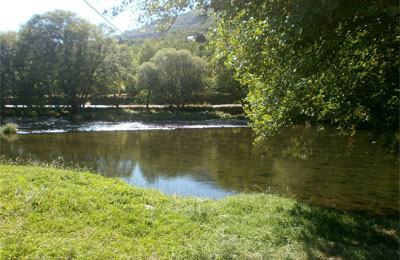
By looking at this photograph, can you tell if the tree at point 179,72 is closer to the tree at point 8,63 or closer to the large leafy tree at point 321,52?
the tree at point 8,63

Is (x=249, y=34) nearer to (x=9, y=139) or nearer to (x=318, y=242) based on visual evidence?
(x=318, y=242)

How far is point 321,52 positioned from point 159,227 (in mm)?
5481

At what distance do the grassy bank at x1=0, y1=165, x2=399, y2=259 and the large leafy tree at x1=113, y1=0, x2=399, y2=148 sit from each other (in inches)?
113

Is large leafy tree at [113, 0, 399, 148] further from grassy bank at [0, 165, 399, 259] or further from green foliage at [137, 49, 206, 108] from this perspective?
green foliage at [137, 49, 206, 108]

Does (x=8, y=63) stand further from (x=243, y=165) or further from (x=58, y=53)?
(x=243, y=165)

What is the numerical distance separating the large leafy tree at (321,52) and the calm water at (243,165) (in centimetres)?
188

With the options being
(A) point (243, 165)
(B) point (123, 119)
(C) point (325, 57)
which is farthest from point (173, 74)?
(C) point (325, 57)

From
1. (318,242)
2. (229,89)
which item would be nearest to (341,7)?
(318,242)

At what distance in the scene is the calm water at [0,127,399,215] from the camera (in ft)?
41.8

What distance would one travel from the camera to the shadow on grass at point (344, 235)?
603cm

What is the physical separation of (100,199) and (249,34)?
6.09 metres

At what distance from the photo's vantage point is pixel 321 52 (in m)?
7.19

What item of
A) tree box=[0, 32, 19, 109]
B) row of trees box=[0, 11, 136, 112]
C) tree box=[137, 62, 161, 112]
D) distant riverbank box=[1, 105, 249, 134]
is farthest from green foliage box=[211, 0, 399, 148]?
tree box=[0, 32, 19, 109]

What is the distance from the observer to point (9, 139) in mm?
26609
